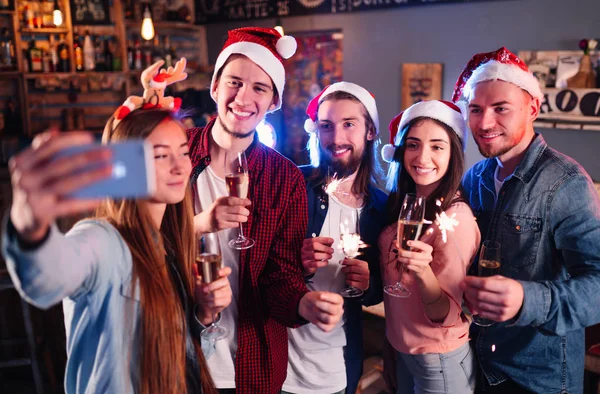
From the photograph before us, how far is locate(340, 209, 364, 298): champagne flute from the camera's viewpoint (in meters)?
1.80

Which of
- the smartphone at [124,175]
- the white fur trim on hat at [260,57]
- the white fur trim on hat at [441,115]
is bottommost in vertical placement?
the smartphone at [124,175]

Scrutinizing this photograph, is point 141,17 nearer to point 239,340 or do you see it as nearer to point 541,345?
point 239,340

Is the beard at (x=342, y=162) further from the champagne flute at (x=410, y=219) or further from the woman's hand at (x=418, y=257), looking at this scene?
the woman's hand at (x=418, y=257)

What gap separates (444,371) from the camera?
1.71 metres

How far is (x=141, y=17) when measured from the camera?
19.6 ft

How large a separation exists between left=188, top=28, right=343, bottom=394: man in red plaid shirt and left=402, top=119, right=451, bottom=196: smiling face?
0.44 meters

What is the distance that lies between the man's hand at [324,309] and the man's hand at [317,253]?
16 centimetres

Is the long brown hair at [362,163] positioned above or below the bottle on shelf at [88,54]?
below

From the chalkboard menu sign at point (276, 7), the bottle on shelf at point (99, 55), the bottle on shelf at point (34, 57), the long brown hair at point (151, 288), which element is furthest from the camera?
the bottle on shelf at point (99, 55)

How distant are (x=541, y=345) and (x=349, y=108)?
1158 millimetres

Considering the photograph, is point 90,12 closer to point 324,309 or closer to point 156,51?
point 156,51

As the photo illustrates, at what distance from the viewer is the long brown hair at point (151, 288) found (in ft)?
4.00

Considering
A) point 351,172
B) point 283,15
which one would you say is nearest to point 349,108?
point 351,172

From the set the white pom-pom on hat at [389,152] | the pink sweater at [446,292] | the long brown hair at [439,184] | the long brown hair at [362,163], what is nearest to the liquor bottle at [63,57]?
the long brown hair at [362,163]
